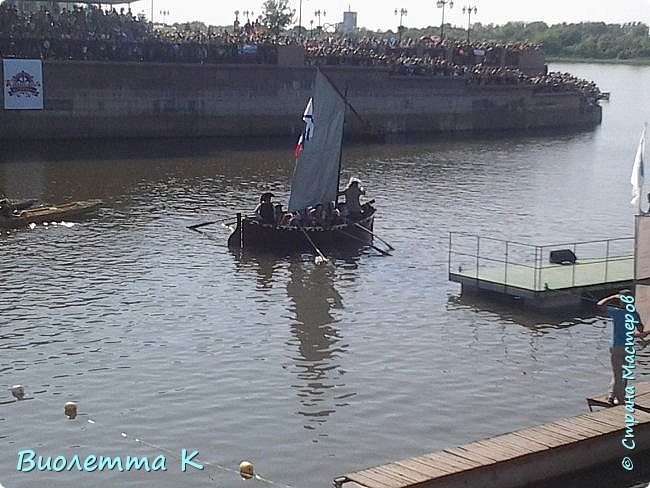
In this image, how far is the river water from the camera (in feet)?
63.3

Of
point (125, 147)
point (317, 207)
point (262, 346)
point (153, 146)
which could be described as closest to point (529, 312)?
point (262, 346)

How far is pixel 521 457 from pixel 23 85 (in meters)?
47.7

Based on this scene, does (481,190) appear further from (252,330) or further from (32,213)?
(252,330)

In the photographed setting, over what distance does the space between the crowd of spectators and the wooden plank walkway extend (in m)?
48.3

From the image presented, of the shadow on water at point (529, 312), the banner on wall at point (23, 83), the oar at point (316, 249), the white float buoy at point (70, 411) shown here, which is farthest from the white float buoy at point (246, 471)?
the banner on wall at point (23, 83)

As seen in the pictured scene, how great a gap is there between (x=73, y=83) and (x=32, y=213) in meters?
23.9

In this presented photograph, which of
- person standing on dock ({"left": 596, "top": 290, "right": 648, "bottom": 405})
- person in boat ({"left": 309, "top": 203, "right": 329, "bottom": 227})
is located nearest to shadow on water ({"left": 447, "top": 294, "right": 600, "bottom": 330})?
person in boat ({"left": 309, "top": 203, "right": 329, "bottom": 227})

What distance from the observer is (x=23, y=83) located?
195 ft

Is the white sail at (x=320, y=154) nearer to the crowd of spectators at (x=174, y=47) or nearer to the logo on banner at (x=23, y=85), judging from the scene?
the logo on banner at (x=23, y=85)

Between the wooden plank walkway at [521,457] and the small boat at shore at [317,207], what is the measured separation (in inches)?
671

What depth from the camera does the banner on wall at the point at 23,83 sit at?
59.1 meters

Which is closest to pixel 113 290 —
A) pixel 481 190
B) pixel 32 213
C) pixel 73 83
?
pixel 32 213

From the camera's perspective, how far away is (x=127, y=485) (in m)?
17.4

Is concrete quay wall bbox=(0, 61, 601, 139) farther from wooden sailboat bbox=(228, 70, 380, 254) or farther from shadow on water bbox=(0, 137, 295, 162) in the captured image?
wooden sailboat bbox=(228, 70, 380, 254)
